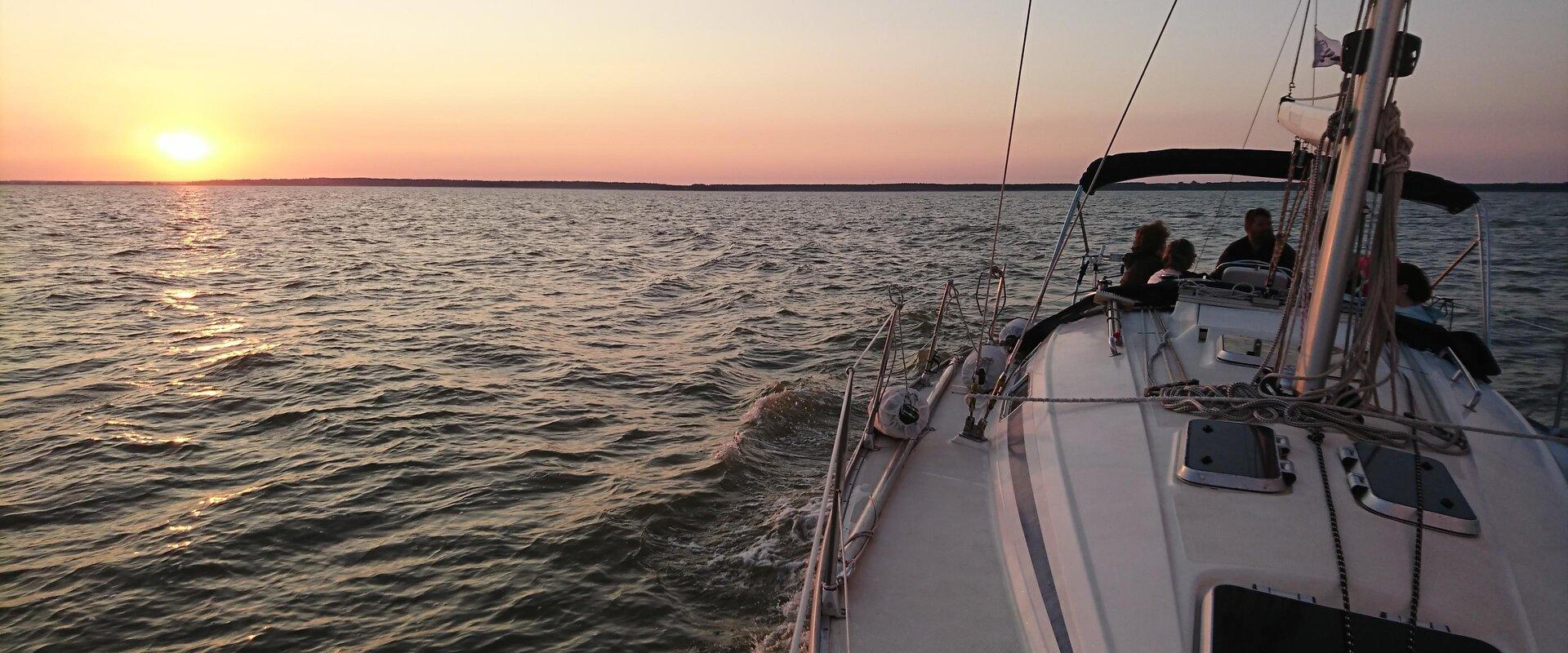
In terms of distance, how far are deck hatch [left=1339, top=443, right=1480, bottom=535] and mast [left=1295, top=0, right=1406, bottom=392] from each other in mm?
385

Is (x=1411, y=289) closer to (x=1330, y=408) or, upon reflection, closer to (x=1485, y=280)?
(x=1485, y=280)

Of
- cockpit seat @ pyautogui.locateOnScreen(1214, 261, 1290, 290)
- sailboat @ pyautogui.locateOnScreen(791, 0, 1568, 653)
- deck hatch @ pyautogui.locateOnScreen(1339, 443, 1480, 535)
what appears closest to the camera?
sailboat @ pyautogui.locateOnScreen(791, 0, 1568, 653)

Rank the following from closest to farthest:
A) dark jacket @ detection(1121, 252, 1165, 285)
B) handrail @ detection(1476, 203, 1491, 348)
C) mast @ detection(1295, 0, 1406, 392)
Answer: mast @ detection(1295, 0, 1406, 392) → handrail @ detection(1476, 203, 1491, 348) → dark jacket @ detection(1121, 252, 1165, 285)

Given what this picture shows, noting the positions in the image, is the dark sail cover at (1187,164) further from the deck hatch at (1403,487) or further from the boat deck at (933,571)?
the deck hatch at (1403,487)

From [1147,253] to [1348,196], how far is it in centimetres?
445

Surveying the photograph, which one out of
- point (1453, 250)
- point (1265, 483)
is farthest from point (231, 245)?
point (1453, 250)

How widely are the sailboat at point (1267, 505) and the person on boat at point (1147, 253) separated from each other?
2.77m

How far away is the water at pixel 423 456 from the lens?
516 centimetres

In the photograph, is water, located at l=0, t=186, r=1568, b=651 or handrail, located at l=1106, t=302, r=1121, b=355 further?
handrail, located at l=1106, t=302, r=1121, b=355

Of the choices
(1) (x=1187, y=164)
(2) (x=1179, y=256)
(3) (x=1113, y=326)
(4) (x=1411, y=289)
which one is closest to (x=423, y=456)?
(3) (x=1113, y=326)

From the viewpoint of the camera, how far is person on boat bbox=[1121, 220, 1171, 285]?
766 cm

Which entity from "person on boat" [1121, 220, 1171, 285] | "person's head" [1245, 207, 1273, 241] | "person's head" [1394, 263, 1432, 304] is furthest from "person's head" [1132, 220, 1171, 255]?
"person's head" [1394, 263, 1432, 304]

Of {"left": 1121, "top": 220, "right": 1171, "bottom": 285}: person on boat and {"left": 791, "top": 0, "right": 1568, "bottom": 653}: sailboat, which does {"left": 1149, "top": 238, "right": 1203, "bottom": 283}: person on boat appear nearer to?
{"left": 1121, "top": 220, "right": 1171, "bottom": 285}: person on boat

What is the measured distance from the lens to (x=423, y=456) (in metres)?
7.68
